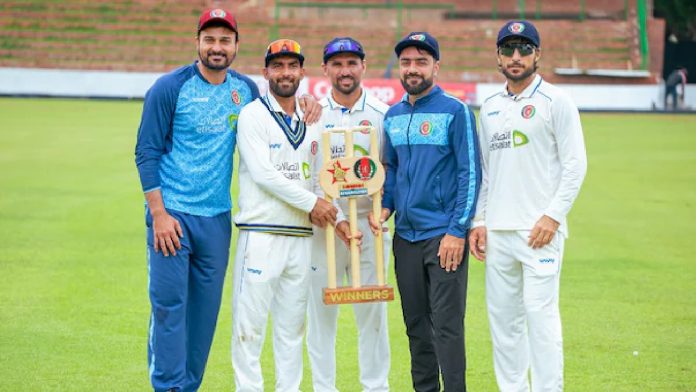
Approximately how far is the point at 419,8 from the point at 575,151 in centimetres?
4075

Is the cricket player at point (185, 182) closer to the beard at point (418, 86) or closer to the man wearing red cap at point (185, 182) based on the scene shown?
the man wearing red cap at point (185, 182)

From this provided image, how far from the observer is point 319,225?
21.7 ft

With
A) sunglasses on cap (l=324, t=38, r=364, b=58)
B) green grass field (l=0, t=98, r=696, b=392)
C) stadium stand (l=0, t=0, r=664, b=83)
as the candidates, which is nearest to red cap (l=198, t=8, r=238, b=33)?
sunglasses on cap (l=324, t=38, r=364, b=58)

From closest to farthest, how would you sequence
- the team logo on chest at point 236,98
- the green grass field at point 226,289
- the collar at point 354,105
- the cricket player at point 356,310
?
the team logo on chest at point 236,98 < the cricket player at point 356,310 < the collar at point 354,105 < the green grass field at point 226,289

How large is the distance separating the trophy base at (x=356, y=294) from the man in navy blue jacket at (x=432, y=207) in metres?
0.25

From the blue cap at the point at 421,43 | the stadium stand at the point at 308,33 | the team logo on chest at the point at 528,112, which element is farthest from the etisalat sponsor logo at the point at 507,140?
the stadium stand at the point at 308,33

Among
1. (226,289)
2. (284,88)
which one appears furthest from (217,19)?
(226,289)

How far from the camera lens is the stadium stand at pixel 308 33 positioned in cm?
4156

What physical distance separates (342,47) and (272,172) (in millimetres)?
1013

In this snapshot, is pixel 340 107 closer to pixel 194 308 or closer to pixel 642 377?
pixel 194 308

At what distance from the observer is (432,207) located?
21.7ft

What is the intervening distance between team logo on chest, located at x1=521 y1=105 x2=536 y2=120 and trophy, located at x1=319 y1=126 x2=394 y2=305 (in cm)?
93

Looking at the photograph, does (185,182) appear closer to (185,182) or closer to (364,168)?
(185,182)

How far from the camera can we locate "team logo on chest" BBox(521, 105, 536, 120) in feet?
20.9
